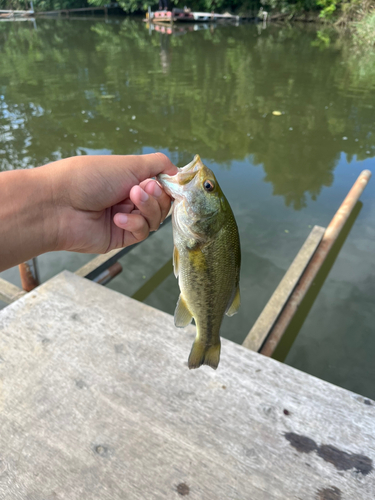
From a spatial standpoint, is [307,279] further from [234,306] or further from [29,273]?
[29,273]

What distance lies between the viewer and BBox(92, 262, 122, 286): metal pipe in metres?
3.67

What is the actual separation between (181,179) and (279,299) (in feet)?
6.84

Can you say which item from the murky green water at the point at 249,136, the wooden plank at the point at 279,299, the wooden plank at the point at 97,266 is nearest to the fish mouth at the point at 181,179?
the wooden plank at the point at 279,299

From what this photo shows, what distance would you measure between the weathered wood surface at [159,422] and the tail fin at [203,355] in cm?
57

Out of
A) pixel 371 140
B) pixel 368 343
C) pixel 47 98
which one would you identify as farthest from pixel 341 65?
pixel 368 343

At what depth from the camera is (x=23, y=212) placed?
162 cm

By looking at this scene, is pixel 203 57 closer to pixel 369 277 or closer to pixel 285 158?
pixel 285 158

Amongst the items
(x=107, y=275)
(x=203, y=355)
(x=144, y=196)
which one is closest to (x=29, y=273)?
(x=107, y=275)

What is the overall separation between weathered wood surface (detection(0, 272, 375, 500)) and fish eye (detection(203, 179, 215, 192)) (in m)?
1.32

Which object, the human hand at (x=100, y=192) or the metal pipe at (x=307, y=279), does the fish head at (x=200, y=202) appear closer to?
the human hand at (x=100, y=192)

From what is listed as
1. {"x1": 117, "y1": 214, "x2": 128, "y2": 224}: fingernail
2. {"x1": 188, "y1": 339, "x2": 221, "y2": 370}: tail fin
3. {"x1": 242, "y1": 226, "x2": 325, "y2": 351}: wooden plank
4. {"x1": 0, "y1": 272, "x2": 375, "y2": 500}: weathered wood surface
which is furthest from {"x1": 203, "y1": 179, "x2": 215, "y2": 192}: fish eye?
{"x1": 242, "y1": 226, "x2": 325, "y2": 351}: wooden plank

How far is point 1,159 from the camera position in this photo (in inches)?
313

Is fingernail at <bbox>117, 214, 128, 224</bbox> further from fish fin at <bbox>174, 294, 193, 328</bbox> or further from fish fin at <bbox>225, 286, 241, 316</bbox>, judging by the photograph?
fish fin at <bbox>225, 286, 241, 316</bbox>

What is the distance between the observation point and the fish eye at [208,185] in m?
1.57
